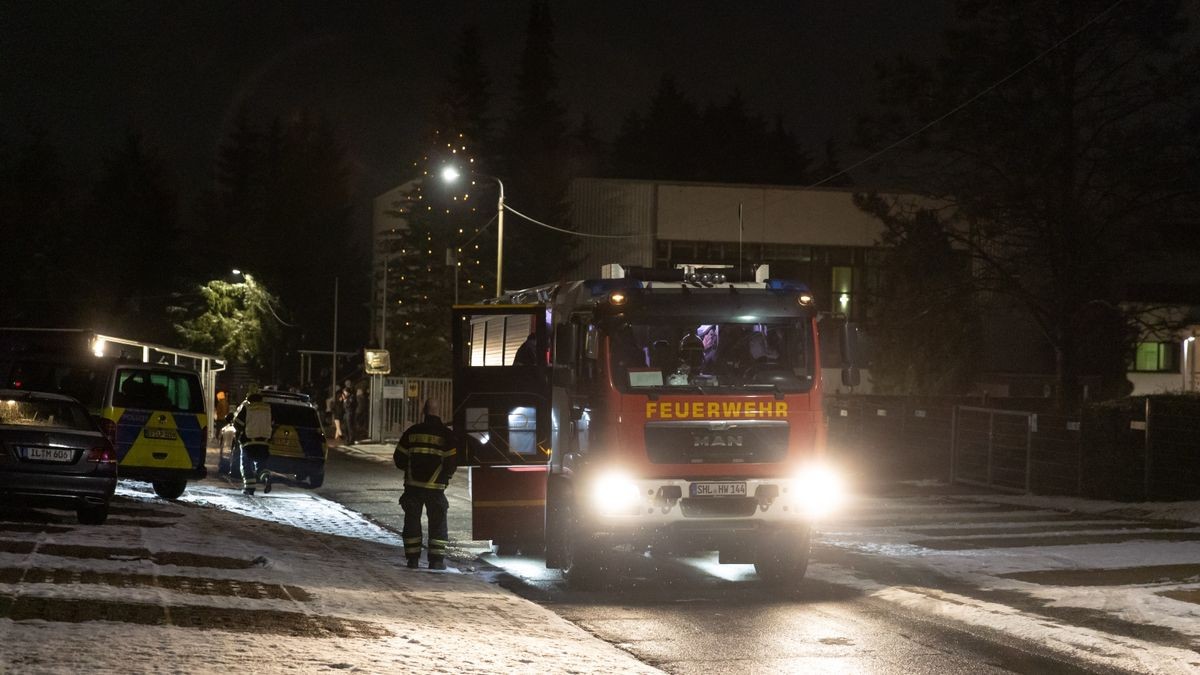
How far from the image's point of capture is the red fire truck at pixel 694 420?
13.2 metres

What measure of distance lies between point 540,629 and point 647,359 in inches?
127

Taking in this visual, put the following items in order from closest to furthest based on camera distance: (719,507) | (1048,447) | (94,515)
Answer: (719,507) < (94,515) < (1048,447)

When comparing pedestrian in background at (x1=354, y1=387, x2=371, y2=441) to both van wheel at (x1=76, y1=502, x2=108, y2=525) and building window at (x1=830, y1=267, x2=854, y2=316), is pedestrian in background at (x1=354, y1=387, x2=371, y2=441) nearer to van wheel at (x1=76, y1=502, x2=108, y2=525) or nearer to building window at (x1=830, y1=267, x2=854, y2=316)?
building window at (x1=830, y1=267, x2=854, y2=316)

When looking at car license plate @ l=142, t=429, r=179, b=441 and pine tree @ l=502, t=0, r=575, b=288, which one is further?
pine tree @ l=502, t=0, r=575, b=288

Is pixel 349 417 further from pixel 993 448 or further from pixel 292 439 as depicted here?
pixel 993 448

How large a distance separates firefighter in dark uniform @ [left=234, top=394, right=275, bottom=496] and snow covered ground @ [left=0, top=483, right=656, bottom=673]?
25.1 feet

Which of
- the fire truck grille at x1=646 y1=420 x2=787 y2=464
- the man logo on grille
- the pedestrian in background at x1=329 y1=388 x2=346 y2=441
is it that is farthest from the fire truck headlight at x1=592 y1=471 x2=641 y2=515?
the pedestrian in background at x1=329 y1=388 x2=346 y2=441

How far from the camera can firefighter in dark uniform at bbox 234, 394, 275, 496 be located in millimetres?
24172

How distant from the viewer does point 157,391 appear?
23047 mm

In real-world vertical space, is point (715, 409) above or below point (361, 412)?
above

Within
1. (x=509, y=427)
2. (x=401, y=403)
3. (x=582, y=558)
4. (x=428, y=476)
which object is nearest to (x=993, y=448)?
(x=509, y=427)

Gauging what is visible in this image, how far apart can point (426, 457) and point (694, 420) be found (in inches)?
124

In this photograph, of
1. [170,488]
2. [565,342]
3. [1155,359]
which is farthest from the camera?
[1155,359]

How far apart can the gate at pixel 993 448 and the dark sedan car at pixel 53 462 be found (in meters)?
16.5
